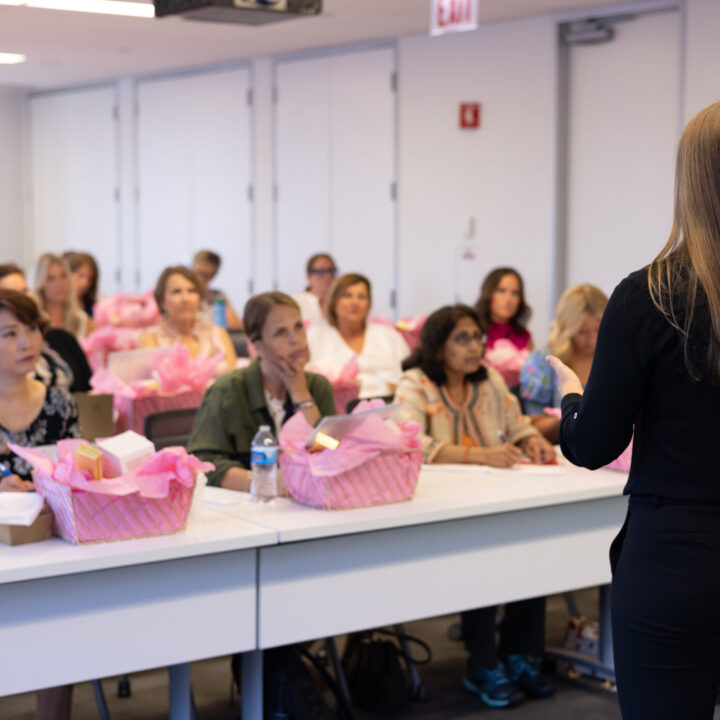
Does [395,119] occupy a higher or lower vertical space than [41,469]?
higher

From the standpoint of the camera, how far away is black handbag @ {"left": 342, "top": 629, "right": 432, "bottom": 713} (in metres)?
4.07

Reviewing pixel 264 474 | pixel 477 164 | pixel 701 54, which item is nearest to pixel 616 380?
pixel 264 474

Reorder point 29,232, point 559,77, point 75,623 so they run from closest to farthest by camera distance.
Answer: point 75,623 → point 559,77 → point 29,232

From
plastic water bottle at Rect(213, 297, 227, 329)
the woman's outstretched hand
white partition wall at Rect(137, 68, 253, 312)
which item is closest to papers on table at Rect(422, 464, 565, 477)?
the woman's outstretched hand

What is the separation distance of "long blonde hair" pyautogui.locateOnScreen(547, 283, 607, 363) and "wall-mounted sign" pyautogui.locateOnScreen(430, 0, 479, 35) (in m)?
1.81

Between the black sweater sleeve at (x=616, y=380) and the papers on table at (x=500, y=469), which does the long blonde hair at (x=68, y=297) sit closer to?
the papers on table at (x=500, y=469)

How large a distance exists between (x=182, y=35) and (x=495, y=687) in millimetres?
6713

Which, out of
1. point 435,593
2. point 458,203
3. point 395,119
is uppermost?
point 395,119

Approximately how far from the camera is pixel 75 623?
9.41ft

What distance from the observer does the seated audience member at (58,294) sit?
715 cm

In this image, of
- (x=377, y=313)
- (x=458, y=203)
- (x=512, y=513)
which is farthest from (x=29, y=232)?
(x=512, y=513)

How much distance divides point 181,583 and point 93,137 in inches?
427

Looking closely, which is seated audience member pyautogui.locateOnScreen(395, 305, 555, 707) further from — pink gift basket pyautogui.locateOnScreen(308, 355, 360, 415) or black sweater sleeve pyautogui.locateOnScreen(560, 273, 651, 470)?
black sweater sleeve pyautogui.locateOnScreen(560, 273, 651, 470)

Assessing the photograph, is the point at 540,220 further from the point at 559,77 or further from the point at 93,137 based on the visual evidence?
the point at 93,137
